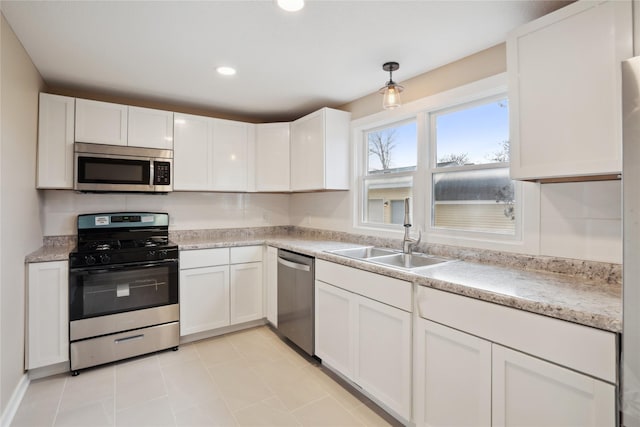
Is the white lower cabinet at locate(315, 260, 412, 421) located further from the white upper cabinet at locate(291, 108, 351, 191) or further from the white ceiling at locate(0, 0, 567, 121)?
the white ceiling at locate(0, 0, 567, 121)

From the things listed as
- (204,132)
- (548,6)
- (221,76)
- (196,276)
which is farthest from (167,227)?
(548,6)

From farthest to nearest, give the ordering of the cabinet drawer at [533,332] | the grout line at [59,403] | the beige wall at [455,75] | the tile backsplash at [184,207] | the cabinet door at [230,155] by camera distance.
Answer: the cabinet door at [230,155]
the tile backsplash at [184,207]
the beige wall at [455,75]
the grout line at [59,403]
the cabinet drawer at [533,332]

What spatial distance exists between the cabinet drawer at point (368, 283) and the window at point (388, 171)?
83 centimetres

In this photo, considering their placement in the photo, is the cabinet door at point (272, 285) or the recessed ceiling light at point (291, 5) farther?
the cabinet door at point (272, 285)

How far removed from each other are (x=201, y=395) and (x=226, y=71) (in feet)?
7.65

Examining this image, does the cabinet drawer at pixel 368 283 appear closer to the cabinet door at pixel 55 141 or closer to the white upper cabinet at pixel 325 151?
the white upper cabinet at pixel 325 151

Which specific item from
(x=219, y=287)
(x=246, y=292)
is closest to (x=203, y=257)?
(x=219, y=287)

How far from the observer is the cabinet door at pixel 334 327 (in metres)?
2.16

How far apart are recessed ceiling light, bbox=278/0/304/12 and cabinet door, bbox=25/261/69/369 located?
234 centimetres

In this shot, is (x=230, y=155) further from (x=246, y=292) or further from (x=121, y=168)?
(x=246, y=292)

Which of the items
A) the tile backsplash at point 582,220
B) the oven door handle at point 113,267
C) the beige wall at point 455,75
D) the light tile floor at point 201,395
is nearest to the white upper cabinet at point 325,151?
the beige wall at point 455,75

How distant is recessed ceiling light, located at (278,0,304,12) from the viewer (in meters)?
1.58

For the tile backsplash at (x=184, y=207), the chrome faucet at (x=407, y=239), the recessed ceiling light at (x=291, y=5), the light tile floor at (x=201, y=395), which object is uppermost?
the recessed ceiling light at (x=291, y=5)

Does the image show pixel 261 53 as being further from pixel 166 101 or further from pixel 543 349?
pixel 543 349
